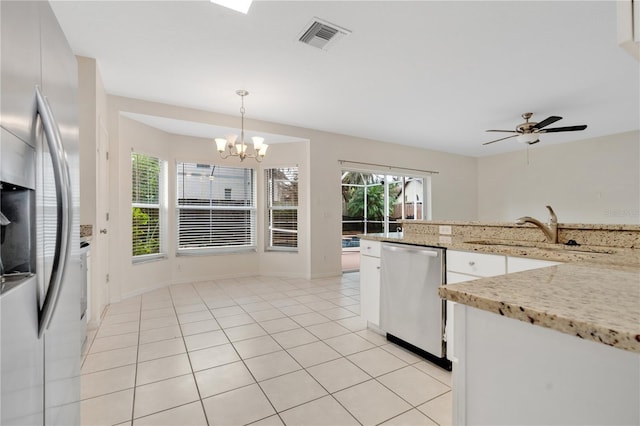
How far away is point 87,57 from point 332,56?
2.32 meters

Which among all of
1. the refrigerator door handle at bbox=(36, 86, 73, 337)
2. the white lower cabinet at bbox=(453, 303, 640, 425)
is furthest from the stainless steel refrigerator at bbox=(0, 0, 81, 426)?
the white lower cabinet at bbox=(453, 303, 640, 425)

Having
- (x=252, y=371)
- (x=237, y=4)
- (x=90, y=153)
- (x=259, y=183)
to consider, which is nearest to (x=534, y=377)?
(x=252, y=371)

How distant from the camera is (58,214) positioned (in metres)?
0.91

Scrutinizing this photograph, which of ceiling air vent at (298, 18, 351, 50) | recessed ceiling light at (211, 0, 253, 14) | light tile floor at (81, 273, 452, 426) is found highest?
recessed ceiling light at (211, 0, 253, 14)

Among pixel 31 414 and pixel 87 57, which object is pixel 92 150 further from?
pixel 31 414

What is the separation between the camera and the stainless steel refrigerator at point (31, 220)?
0.68m

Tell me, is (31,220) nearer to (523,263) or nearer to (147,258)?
(523,263)

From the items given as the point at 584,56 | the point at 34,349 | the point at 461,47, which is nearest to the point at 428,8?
the point at 461,47

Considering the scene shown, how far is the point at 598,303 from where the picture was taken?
0.60 m

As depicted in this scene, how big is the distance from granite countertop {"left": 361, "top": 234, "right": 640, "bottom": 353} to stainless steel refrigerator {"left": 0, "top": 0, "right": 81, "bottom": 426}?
1041 mm

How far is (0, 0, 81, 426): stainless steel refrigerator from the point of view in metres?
0.68

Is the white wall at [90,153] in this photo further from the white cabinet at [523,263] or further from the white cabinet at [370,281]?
the white cabinet at [523,263]

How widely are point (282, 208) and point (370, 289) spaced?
2.85 m

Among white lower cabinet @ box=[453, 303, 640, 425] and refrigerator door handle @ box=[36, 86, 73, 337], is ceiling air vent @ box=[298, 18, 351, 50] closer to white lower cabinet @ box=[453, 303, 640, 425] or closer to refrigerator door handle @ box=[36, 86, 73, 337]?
refrigerator door handle @ box=[36, 86, 73, 337]
